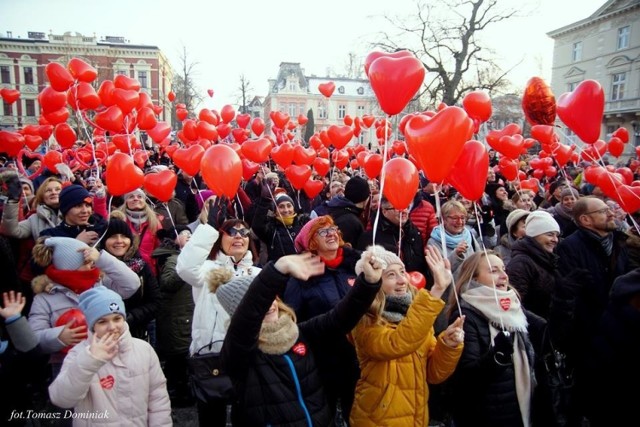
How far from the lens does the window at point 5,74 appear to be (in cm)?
4597

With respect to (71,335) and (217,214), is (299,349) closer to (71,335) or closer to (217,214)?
(71,335)

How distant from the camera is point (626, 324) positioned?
2.32 m

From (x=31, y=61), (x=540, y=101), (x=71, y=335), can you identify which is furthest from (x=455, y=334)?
(x=31, y=61)

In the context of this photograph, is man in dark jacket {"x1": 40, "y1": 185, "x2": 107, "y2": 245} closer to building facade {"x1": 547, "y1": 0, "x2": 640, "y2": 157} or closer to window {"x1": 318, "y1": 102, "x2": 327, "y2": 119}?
building facade {"x1": 547, "y1": 0, "x2": 640, "y2": 157}

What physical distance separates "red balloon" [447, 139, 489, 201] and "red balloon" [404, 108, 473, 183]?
16.5 inches

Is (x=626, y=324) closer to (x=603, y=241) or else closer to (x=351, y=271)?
(x=603, y=241)

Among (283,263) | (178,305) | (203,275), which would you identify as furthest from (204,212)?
(283,263)

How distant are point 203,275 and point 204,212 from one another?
133 centimetres

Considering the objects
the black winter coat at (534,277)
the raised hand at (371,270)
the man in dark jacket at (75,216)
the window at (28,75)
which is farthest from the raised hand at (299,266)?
the window at (28,75)

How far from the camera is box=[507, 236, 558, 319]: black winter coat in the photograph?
3111 mm

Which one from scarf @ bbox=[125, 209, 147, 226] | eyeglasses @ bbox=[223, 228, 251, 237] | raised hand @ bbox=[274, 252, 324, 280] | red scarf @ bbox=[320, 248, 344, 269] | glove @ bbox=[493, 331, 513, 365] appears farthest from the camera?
scarf @ bbox=[125, 209, 147, 226]

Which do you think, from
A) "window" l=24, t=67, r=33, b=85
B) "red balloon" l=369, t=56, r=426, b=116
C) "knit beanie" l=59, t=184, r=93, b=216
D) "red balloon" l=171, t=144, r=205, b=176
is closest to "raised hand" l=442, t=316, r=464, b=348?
"red balloon" l=369, t=56, r=426, b=116

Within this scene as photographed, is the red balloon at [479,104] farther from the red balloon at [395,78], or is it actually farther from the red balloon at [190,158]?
the red balloon at [190,158]

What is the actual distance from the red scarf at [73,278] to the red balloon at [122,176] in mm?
1690
